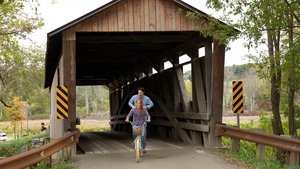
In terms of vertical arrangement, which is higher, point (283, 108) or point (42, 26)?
point (42, 26)

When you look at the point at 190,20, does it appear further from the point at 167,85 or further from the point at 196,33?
the point at 167,85

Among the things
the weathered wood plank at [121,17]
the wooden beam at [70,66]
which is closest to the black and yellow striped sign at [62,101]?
the wooden beam at [70,66]

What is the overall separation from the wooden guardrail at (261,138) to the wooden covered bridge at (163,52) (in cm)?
44

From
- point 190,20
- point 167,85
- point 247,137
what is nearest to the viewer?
point 247,137

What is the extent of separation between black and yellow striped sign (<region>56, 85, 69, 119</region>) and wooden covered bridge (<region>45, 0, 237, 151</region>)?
0.12m

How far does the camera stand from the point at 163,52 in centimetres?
1700

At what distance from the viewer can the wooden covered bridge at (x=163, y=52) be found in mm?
11703

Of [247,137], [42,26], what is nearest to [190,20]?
[247,137]

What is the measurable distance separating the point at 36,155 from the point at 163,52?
9.22 meters

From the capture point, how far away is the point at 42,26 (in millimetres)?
24906

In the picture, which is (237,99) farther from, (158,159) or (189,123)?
(158,159)

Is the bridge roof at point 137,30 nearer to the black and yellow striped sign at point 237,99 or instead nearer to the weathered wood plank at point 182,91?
the weathered wood plank at point 182,91

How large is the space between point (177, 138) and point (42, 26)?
12.5 meters

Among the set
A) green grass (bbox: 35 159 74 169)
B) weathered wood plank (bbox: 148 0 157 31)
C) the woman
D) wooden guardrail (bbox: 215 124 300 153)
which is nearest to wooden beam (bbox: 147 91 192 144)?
wooden guardrail (bbox: 215 124 300 153)
